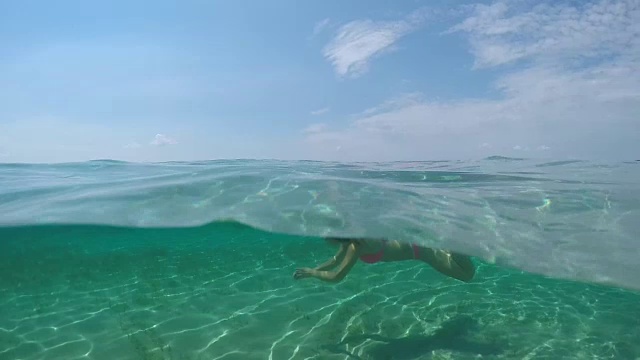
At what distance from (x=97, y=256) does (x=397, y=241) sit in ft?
66.2

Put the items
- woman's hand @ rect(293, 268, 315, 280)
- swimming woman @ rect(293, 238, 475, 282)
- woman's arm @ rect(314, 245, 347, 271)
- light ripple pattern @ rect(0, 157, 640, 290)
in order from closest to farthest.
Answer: woman's hand @ rect(293, 268, 315, 280) < swimming woman @ rect(293, 238, 475, 282) < woman's arm @ rect(314, 245, 347, 271) < light ripple pattern @ rect(0, 157, 640, 290)

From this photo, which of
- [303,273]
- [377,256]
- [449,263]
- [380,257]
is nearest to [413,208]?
[449,263]

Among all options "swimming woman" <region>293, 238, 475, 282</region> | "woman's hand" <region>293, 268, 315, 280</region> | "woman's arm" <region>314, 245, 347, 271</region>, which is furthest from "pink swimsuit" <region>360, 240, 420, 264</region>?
"woman's hand" <region>293, 268, 315, 280</region>

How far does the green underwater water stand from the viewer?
7.70m

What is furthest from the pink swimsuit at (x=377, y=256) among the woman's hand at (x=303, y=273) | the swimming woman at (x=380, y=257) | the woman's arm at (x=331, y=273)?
the woman's hand at (x=303, y=273)

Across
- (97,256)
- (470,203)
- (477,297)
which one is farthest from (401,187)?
(97,256)

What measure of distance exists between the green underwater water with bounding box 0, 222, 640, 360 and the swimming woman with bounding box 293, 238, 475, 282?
1.39 metres

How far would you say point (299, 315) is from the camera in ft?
30.9

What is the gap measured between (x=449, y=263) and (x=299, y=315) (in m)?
3.98

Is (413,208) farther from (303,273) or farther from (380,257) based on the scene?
(303,273)

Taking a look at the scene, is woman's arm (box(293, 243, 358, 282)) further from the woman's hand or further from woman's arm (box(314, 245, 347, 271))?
woman's arm (box(314, 245, 347, 271))

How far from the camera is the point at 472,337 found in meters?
8.16

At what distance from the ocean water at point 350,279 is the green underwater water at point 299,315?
0.06 metres

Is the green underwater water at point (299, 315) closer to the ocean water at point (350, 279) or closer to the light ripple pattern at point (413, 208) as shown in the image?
the ocean water at point (350, 279)
